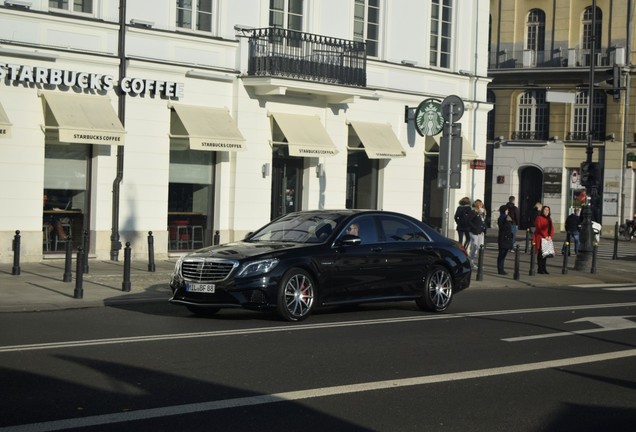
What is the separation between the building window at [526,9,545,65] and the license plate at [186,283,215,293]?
4699cm

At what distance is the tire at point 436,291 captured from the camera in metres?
16.6

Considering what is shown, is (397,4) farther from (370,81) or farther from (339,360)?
(339,360)

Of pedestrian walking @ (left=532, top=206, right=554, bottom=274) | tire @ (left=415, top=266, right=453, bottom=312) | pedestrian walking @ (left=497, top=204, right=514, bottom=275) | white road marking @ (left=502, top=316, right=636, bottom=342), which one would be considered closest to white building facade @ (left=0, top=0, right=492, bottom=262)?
pedestrian walking @ (left=497, top=204, right=514, bottom=275)

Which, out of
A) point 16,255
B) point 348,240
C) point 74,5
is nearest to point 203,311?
point 348,240

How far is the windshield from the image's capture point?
15461mm

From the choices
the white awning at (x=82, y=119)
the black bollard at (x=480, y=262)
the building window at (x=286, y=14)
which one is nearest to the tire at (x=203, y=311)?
the white awning at (x=82, y=119)

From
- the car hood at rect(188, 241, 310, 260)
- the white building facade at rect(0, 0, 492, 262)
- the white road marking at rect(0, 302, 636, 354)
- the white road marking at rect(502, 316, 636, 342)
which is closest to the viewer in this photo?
the white road marking at rect(0, 302, 636, 354)

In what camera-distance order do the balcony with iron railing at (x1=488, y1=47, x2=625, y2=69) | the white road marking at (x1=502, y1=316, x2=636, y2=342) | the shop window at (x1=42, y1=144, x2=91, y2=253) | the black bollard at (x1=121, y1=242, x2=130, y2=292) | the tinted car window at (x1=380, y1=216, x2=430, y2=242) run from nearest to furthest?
the white road marking at (x1=502, y1=316, x2=636, y2=342) → the tinted car window at (x1=380, y1=216, x2=430, y2=242) → the black bollard at (x1=121, y1=242, x2=130, y2=292) → the shop window at (x1=42, y1=144, x2=91, y2=253) → the balcony with iron railing at (x1=488, y1=47, x2=625, y2=69)

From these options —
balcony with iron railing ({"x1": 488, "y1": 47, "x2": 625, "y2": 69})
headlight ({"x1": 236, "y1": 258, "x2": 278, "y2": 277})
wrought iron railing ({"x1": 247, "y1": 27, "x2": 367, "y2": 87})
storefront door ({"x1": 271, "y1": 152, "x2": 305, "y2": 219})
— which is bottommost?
headlight ({"x1": 236, "y1": 258, "x2": 278, "y2": 277})

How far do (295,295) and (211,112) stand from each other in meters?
12.8

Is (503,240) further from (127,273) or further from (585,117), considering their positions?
(585,117)

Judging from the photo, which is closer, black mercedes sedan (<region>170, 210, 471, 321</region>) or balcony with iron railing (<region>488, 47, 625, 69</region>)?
black mercedes sedan (<region>170, 210, 471, 321</region>)

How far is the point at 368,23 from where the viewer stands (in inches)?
1221

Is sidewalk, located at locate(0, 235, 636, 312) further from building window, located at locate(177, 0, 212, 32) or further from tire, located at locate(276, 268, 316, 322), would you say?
building window, located at locate(177, 0, 212, 32)
